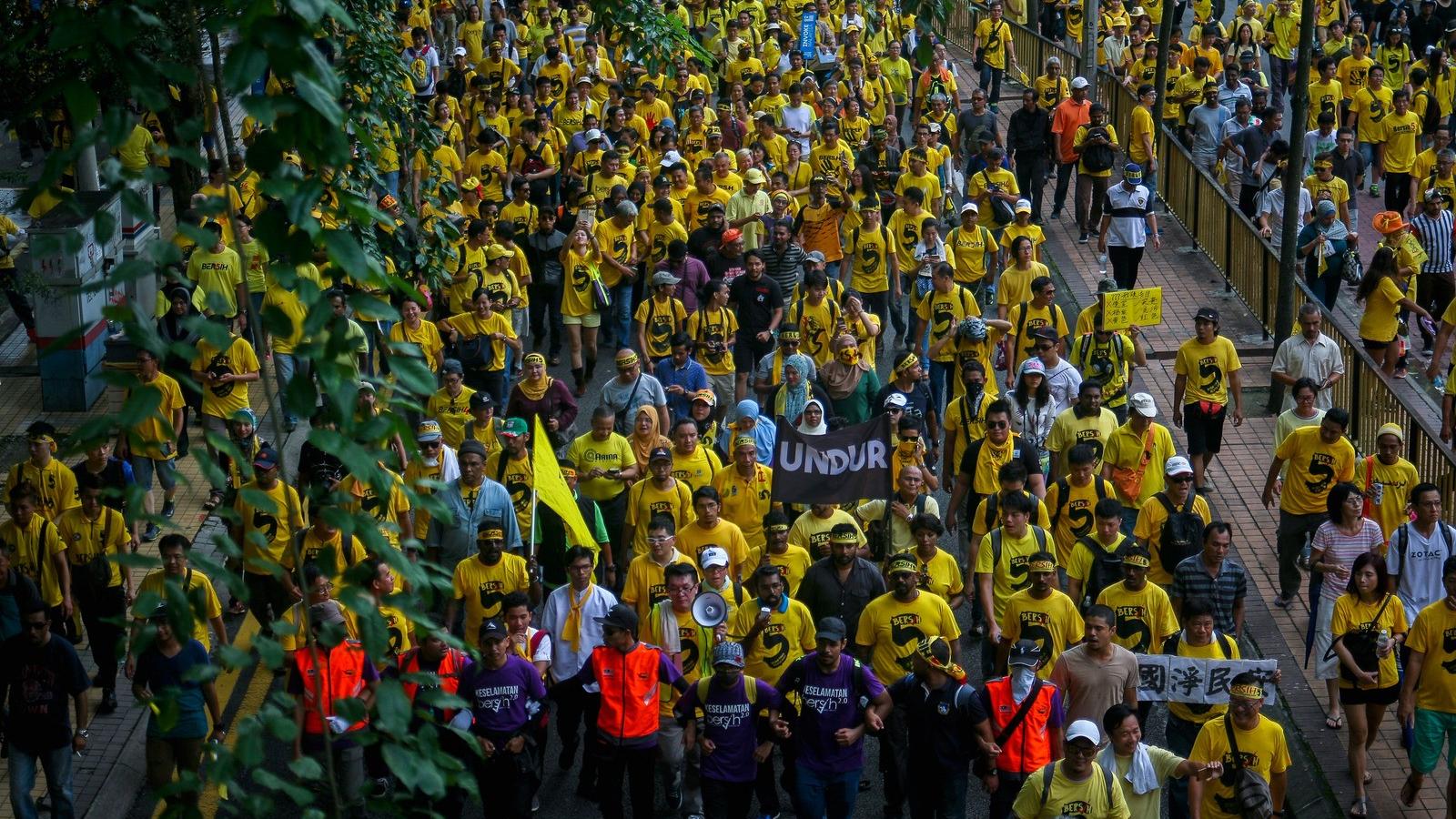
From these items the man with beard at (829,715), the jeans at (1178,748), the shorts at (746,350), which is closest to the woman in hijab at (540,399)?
the shorts at (746,350)

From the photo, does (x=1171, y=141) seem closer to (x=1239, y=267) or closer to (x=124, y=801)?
(x=1239, y=267)

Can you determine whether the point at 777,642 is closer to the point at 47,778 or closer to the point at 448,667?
the point at 448,667

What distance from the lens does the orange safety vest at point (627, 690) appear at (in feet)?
34.8

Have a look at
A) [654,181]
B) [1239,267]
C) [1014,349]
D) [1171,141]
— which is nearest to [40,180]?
[1014,349]

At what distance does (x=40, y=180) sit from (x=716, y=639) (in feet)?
24.6

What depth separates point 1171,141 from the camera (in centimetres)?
2322

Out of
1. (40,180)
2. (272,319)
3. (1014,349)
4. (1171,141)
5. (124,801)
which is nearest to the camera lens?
(40,180)

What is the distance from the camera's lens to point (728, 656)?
10.3 metres

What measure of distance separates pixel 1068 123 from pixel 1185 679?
41.7 ft

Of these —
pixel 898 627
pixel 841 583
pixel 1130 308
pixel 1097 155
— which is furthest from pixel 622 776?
pixel 1097 155

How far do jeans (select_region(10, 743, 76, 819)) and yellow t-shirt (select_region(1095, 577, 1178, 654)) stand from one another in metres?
5.85

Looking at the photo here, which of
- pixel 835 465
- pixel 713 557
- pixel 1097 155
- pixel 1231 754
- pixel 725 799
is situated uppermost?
pixel 1097 155

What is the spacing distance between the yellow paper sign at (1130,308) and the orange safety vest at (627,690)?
20.7ft

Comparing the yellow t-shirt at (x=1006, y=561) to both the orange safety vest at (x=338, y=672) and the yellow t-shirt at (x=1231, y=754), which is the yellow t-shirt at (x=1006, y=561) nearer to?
the yellow t-shirt at (x=1231, y=754)
